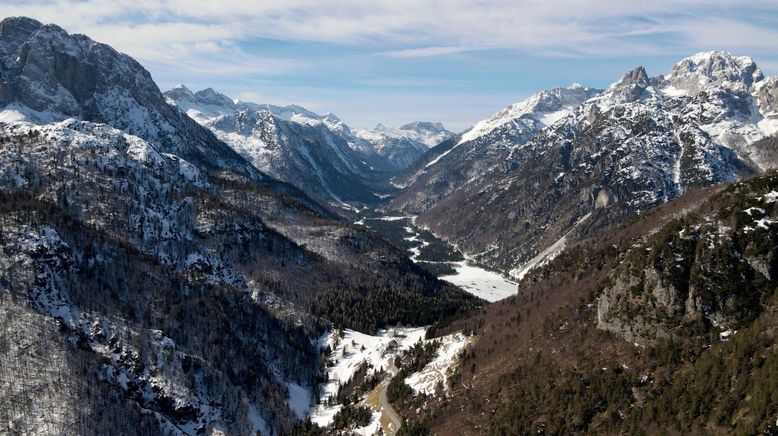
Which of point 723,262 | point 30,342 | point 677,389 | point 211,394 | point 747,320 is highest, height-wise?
point 723,262

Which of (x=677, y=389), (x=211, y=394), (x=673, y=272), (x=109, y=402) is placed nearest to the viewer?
(x=677, y=389)

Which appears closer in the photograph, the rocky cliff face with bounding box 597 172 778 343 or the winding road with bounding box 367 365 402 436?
the rocky cliff face with bounding box 597 172 778 343

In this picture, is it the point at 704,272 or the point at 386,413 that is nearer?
the point at 704,272

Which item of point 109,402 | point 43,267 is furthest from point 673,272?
point 43,267

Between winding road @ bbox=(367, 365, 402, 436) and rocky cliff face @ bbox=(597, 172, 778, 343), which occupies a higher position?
rocky cliff face @ bbox=(597, 172, 778, 343)

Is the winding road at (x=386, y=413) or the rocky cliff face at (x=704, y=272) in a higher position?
the rocky cliff face at (x=704, y=272)

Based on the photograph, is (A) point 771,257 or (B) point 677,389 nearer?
(B) point 677,389

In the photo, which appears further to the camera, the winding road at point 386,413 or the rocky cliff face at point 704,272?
the winding road at point 386,413

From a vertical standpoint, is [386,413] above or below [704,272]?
below

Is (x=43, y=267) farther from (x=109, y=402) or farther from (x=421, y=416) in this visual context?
(x=421, y=416)

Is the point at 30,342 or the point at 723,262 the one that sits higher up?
the point at 723,262

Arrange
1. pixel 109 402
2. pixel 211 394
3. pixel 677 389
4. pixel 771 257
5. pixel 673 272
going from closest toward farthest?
pixel 677 389
pixel 771 257
pixel 673 272
pixel 109 402
pixel 211 394
